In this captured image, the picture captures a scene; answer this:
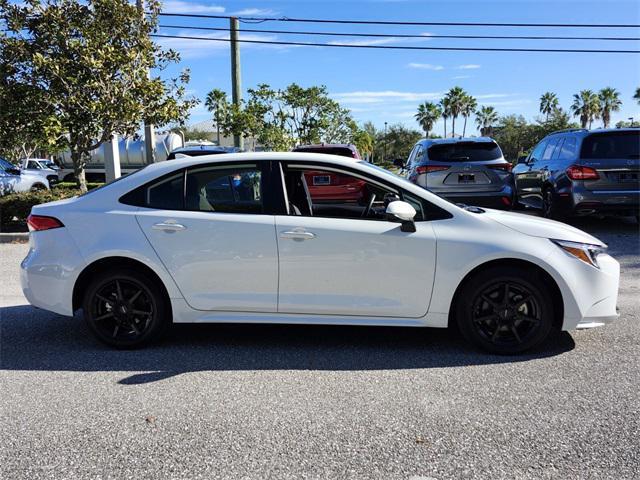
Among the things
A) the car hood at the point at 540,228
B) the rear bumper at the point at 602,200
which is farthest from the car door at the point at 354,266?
the rear bumper at the point at 602,200

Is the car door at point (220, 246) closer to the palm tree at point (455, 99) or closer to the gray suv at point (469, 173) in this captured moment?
the gray suv at point (469, 173)

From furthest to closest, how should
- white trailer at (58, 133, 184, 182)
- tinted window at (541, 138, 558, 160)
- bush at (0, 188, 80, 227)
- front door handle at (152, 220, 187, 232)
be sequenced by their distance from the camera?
1. white trailer at (58, 133, 184, 182)
2. bush at (0, 188, 80, 227)
3. tinted window at (541, 138, 558, 160)
4. front door handle at (152, 220, 187, 232)

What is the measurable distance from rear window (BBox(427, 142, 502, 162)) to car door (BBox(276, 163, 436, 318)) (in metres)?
6.46

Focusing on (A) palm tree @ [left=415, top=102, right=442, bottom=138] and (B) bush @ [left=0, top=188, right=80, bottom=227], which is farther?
(A) palm tree @ [left=415, top=102, right=442, bottom=138]

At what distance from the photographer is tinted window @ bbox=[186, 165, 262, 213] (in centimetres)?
444

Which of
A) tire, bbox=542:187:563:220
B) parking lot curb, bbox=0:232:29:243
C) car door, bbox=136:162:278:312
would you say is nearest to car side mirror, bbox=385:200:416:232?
car door, bbox=136:162:278:312

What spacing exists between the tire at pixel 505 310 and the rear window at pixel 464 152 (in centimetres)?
645

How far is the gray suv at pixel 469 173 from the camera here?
10.2 metres

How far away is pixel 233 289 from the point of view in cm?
436

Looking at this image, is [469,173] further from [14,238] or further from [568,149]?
[14,238]

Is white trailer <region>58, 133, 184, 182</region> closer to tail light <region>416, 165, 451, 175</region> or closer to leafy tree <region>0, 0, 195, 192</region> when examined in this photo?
leafy tree <region>0, 0, 195, 192</region>

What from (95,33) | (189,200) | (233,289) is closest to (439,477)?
(233,289)

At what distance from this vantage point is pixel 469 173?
33.4ft

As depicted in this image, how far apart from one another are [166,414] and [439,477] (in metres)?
1.70
